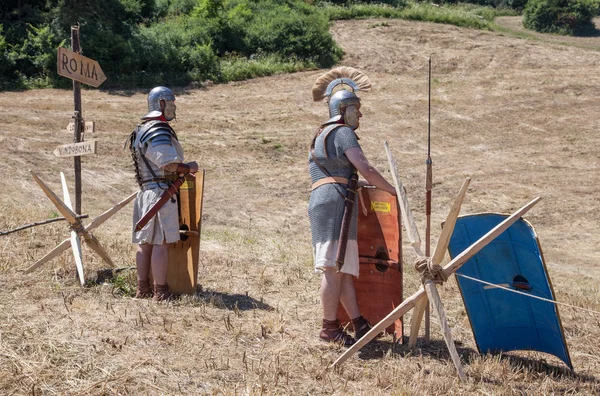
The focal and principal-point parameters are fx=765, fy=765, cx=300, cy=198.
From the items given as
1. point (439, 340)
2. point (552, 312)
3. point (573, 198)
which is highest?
point (552, 312)

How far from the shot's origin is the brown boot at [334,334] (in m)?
5.39

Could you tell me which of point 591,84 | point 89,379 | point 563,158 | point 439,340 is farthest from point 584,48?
point 89,379

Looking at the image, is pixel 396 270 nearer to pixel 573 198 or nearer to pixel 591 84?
pixel 573 198

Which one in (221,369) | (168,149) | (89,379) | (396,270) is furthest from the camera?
(168,149)

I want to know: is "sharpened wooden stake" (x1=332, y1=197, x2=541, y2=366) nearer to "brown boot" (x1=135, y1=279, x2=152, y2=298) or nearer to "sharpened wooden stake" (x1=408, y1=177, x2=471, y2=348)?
"sharpened wooden stake" (x1=408, y1=177, x2=471, y2=348)

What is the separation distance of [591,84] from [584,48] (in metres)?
5.80

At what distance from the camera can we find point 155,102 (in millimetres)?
6273

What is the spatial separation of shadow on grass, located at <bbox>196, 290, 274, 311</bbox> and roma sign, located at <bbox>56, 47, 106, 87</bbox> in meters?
2.08

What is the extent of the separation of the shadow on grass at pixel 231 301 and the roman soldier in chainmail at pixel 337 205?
1.02 meters

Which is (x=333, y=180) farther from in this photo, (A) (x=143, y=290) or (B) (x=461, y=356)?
(A) (x=143, y=290)

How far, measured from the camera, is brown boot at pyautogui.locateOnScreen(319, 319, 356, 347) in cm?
539

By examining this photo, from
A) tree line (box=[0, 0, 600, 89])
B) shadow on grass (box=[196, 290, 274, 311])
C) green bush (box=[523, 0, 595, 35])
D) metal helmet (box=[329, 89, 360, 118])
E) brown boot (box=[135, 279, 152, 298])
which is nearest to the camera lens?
metal helmet (box=[329, 89, 360, 118])

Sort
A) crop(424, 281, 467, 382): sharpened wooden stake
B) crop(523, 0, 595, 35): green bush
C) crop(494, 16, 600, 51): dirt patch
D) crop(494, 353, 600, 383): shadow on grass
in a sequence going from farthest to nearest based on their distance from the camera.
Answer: crop(523, 0, 595, 35): green bush, crop(494, 16, 600, 51): dirt patch, crop(494, 353, 600, 383): shadow on grass, crop(424, 281, 467, 382): sharpened wooden stake

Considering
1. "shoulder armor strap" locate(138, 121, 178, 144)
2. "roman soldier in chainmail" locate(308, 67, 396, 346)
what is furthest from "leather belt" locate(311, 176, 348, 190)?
"shoulder armor strap" locate(138, 121, 178, 144)
